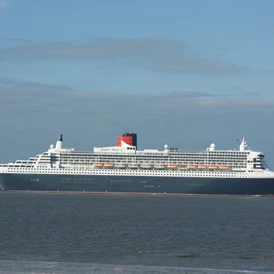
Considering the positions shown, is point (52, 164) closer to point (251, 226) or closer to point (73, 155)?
point (73, 155)

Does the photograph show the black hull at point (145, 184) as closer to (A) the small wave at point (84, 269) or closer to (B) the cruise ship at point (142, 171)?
(B) the cruise ship at point (142, 171)

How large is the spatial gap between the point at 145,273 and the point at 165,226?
18.2m

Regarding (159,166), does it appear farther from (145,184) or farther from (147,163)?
(145,184)

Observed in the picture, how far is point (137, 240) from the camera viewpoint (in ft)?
97.2

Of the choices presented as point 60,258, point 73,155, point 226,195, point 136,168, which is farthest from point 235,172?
point 60,258

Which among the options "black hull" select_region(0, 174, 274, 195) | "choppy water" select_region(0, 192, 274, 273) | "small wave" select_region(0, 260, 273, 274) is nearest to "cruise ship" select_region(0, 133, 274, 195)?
"black hull" select_region(0, 174, 274, 195)

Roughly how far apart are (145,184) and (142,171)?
1.89 m

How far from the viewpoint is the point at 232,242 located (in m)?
29.6

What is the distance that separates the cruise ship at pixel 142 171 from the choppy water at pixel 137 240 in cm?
3477

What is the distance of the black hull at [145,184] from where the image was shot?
266 ft

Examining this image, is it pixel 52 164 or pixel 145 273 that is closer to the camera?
pixel 145 273

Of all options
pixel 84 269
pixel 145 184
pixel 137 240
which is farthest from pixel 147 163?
pixel 84 269

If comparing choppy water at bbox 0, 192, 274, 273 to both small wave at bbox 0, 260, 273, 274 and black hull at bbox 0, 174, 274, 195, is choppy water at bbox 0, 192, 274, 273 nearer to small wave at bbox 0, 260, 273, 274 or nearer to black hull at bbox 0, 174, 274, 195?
small wave at bbox 0, 260, 273, 274

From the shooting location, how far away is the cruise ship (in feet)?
267
